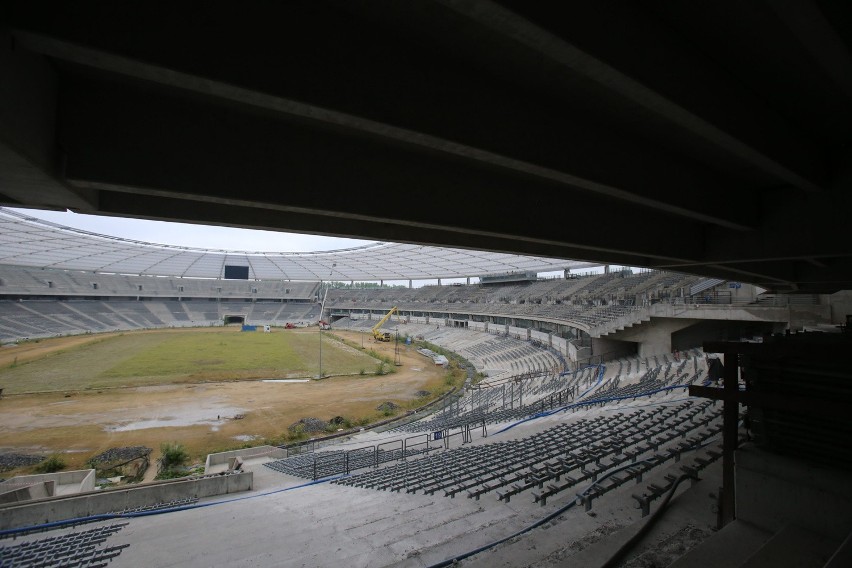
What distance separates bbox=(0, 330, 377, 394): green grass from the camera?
26.0 m

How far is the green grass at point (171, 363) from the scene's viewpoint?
85.1ft

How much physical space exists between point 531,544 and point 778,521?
2501 mm

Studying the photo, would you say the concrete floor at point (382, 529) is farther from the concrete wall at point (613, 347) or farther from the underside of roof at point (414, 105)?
the concrete wall at point (613, 347)

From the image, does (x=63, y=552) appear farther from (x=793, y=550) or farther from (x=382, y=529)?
(x=793, y=550)

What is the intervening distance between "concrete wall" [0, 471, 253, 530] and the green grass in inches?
765

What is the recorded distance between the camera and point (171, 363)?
32094 mm

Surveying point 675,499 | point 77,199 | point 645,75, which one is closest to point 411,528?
point 675,499

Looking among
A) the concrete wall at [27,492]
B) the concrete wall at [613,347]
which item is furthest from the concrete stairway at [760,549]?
the concrete wall at [613,347]

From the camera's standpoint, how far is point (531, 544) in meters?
4.88

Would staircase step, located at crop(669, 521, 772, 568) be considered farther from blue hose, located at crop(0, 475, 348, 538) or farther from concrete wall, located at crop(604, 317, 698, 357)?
concrete wall, located at crop(604, 317, 698, 357)

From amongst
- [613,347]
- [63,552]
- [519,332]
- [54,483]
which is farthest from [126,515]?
[519,332]

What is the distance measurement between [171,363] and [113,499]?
26.9 metres

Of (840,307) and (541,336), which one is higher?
(840,307)

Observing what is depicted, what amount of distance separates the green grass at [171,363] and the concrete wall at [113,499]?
19.4 m
